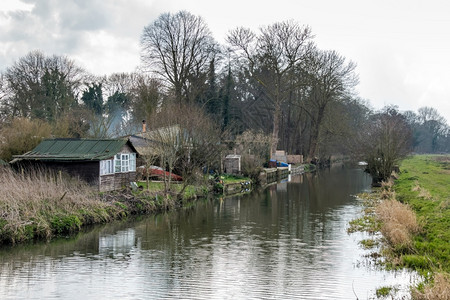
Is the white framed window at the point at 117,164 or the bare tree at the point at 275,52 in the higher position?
the bare tree at the point at 275,52

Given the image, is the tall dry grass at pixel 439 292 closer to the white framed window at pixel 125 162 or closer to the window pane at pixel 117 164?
the window pane at pixel 117 164

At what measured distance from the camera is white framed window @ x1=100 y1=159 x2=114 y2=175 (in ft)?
86.5

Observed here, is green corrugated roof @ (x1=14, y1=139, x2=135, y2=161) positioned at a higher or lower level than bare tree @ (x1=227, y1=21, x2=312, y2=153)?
lower

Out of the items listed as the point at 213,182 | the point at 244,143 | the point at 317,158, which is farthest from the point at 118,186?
the point at 317,158

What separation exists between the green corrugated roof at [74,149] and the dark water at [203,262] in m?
5.22

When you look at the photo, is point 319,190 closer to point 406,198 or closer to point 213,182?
point 213,182

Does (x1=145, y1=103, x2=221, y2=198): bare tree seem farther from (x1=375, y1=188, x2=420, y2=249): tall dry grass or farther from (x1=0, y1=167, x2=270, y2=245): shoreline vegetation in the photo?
(x1=375, y1=188, x2=420, y2=249): tall dry grass

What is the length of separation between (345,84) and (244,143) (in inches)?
734

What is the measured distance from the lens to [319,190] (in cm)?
3825

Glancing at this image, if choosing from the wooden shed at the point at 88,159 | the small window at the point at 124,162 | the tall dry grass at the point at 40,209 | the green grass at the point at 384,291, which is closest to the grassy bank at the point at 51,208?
the tall dry grass at the point at 40,209

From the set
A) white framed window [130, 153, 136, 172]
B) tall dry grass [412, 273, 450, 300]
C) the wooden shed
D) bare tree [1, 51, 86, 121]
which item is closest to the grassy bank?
the wooden shed

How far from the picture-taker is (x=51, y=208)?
66.0 ft

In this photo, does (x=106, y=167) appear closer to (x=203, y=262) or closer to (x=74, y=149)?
(x=74, y=149)

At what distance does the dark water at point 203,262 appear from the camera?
42.1 ft
